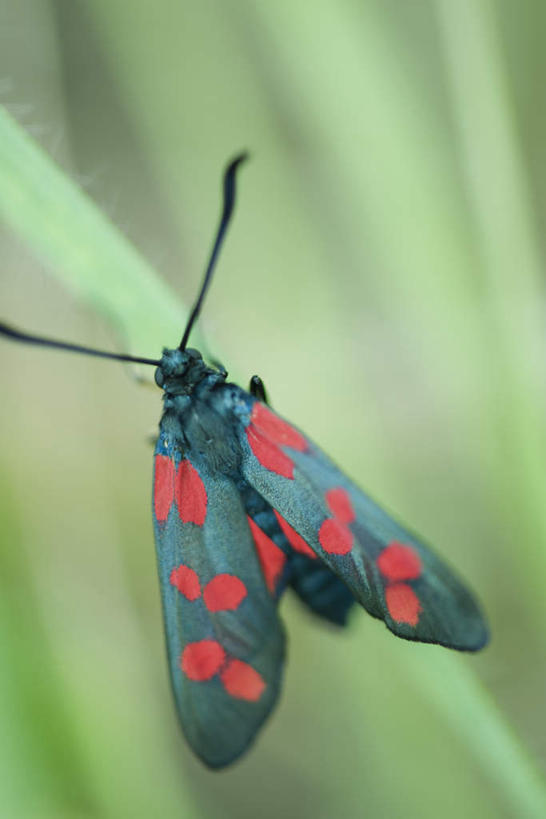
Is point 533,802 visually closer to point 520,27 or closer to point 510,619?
point 510,619

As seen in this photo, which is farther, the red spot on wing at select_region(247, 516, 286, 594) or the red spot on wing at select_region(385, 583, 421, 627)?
the red spot on wing at select_region(247, 516, 286, 594)

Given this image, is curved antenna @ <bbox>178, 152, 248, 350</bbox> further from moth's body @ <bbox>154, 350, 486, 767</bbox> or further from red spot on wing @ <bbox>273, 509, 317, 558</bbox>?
red spot on wing @ <bbox>273, 509, 317, 558</bbox>

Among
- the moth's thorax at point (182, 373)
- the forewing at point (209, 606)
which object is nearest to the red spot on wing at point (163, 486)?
the forewing at point (209, 606)

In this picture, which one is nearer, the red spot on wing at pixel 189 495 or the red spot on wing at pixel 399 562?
the red spot on wing at pixel 399 562

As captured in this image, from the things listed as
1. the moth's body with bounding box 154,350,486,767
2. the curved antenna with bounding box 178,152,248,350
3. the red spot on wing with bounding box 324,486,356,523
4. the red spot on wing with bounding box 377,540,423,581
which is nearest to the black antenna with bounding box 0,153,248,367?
the curved antenna with bounding box 178,152,248,350

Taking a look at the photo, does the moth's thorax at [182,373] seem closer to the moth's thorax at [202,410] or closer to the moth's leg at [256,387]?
the moth's thorax at [202,410]

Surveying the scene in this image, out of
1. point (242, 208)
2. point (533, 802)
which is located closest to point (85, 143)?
point (242, 208)
